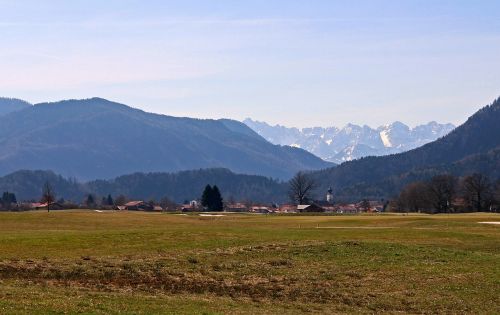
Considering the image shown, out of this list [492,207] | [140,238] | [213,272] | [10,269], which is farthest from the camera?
[492,207]

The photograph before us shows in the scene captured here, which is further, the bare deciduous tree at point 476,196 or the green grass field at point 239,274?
the bare deciduous tree at point 476,196

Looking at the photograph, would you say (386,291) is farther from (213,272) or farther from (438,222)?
(438,222)

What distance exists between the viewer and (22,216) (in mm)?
101688

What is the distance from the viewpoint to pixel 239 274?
169 ft

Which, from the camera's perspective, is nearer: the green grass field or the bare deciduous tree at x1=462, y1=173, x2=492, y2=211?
the green grass field

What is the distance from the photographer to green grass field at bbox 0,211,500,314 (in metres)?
40.8

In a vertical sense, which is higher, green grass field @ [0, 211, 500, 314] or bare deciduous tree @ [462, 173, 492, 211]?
bare deciduous tree @ [462, 173, 492, 211]

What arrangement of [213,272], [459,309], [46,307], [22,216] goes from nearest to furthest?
[46,307]
[459,309]
[213,272]
[22,216]

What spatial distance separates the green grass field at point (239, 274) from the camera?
40.8 metres

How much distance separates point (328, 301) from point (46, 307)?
17.0 metres

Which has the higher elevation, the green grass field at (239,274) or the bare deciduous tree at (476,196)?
the bare deciduous tree at (476,196)

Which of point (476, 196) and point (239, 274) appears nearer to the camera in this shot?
point (239, 274)

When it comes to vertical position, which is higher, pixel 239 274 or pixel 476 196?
pixel 476 196

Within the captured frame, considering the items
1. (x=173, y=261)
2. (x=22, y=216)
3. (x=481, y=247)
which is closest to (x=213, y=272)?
(x=173, y=261)
